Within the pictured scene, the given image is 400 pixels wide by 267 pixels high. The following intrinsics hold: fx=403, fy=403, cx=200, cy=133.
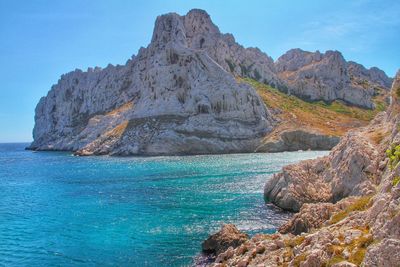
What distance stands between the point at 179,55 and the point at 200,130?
140ft

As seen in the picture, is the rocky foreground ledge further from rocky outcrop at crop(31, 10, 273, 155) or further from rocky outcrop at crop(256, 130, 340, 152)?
rocky outcrop at crop(31, 10, 273, 155)

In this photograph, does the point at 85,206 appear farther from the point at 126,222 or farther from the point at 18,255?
the point at 18,255

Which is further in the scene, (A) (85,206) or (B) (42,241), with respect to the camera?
(A) (85,206)

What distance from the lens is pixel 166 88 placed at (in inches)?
6983

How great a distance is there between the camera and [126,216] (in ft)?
166

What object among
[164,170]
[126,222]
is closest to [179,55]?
[164,170]

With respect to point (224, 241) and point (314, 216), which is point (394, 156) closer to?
point (314, 216)

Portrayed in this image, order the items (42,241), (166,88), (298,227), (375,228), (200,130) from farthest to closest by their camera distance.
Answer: (166,88) < (200,130) < (42,241) < (298,227) < (375,228)

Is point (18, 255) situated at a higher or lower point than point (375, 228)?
lower

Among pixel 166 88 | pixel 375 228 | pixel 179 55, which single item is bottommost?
pixel 375 228

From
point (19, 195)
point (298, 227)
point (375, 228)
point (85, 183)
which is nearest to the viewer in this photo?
point (375, 228)

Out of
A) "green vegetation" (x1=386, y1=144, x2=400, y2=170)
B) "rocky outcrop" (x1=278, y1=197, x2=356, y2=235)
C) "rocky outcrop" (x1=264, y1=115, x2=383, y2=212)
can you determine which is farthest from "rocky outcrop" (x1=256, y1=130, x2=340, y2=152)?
"green vegetation" (x1=386, y1=144, x2=400, y2=170)

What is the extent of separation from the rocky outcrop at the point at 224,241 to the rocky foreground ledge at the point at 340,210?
9cm

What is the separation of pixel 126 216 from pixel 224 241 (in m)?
20.6
